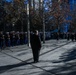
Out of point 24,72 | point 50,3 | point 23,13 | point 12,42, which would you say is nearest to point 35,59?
point 24,72

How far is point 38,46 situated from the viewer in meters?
13.6

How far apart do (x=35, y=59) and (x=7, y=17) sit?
1296 inches

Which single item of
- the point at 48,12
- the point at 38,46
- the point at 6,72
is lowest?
the point at 6,72

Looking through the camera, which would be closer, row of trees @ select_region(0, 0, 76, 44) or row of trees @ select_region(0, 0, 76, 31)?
row of trees @ select_region(0, 0, 76, 44)

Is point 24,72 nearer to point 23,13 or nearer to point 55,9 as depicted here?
point 55,9

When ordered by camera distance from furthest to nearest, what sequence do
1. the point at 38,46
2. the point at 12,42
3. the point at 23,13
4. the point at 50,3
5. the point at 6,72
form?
the point at 23,13 < the point at 50,3 < the point at 12,42 < the point at 38,46 < the point at 6,72

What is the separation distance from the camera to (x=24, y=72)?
10.5 m

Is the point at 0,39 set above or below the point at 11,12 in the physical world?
below

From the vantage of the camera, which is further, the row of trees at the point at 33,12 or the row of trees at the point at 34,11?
the row of trees at the point at 34,11

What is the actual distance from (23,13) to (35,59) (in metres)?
28.3

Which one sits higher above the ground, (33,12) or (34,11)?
(34,11)

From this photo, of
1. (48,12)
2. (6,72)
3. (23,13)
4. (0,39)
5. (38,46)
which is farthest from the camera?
(23,13)

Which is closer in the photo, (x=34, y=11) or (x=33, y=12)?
(x=34, y=11)

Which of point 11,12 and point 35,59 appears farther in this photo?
point 11,12
